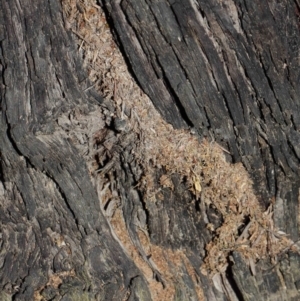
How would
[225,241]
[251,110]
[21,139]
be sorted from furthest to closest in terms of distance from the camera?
[225,241] → [251,110] → [21,139]

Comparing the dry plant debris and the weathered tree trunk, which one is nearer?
the weathered tree trunk

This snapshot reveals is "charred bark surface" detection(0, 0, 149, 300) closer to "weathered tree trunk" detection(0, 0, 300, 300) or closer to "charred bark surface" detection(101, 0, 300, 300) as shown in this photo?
"weathered tree trunk" detection(0, 0, 300, 300)

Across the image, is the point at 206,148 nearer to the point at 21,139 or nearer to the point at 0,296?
the point at 21,139

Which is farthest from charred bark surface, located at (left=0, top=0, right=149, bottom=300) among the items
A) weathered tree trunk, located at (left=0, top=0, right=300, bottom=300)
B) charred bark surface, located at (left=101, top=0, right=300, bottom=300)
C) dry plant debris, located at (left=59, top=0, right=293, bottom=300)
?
charred bark surface, located at (left=101, top=0, right=300, bottom=300)

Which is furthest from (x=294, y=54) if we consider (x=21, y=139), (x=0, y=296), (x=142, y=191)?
(x=0, y=296)

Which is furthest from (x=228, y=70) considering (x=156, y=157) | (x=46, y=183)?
(x=46, y=183)

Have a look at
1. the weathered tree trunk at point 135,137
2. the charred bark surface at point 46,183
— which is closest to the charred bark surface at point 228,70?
the weathered tree trunk at point 135,137
